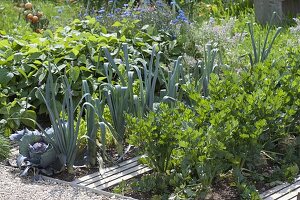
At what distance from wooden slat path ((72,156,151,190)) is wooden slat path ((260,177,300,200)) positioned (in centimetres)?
94

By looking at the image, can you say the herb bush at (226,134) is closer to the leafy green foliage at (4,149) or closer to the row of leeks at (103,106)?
the row of leeks at (103,106)

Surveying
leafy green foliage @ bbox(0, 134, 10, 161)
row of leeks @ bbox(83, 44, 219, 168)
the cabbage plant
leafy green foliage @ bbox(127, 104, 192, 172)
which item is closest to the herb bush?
leafy green foliage @ bbox(127, 104, 192, 172)

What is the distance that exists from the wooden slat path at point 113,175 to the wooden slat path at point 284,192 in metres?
0.94

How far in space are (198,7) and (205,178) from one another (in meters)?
5.23

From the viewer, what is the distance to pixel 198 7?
9797 mm

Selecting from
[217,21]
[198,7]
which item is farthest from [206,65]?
[198,7]

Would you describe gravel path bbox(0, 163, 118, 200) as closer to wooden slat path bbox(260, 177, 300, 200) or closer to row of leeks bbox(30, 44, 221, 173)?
row of leeks bbox(30, 44, 221, 173)

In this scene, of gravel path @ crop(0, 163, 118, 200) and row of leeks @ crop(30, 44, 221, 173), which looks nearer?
gravel path @ crop(0, 163, 118, 200)

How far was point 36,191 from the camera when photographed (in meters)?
5.18

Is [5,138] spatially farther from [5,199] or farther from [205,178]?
[205,178]

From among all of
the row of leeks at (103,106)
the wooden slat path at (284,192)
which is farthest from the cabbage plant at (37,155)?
the wooden slat path at (284,192)

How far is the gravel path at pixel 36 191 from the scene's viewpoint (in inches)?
200

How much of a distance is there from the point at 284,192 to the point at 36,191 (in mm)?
1679

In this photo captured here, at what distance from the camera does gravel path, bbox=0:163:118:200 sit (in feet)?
16.7
